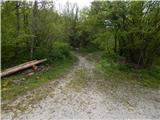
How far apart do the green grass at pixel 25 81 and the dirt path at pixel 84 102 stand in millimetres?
493

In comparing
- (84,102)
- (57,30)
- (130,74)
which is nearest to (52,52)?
(57,30)

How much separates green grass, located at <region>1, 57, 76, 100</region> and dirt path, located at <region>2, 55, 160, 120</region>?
1.62ft

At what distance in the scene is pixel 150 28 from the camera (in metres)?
13.9

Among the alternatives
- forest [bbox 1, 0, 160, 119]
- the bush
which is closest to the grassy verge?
forest [bbox 1, 0, 160, 119]

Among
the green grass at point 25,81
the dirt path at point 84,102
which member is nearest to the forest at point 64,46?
the green grass at point 25,81

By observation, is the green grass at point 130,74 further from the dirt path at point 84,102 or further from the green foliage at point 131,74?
the dirt path at point 84,102

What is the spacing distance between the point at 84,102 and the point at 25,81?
12.9ft

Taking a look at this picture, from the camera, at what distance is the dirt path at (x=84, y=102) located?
24.8ft

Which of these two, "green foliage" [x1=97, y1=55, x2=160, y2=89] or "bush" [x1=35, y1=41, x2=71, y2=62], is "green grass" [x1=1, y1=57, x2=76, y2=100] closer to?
"bush" [x1=35, y1=41, x2=71, y2=62]

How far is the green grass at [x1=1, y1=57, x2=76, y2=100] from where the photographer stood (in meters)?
9.34

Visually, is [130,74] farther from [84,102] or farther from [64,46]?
[64,46]

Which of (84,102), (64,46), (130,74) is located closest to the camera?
(84,102)

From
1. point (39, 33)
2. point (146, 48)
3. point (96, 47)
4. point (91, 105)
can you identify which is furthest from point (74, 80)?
point (96, 47)

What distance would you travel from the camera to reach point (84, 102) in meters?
8.77
